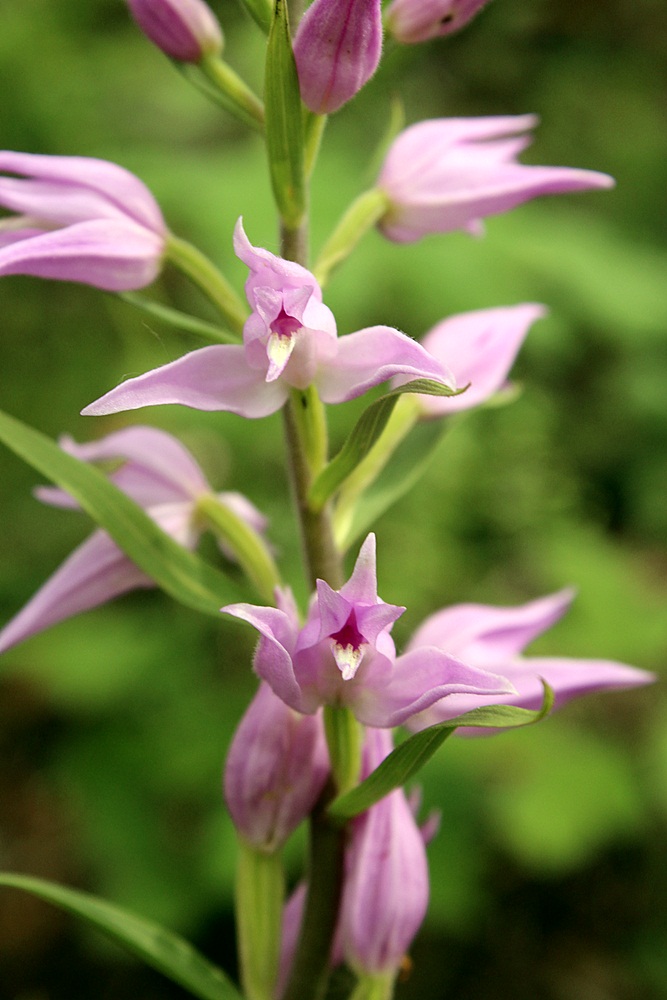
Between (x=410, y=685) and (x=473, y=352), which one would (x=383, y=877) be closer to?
(x=410, y=685)

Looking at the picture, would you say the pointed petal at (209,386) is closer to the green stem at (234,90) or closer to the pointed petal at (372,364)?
the pointed petal at (372,364)

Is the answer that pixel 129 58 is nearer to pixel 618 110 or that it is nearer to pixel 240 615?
pixel 618 110

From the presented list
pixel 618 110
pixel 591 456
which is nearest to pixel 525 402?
pixel 591 456

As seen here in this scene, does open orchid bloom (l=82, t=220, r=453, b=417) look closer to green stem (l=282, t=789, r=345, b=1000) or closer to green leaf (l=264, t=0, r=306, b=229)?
green leaf (l=264, t=0, r=306, b=229)

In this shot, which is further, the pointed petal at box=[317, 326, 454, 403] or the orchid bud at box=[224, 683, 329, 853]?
the orchid bud at box=[224, 683, 329, 853]

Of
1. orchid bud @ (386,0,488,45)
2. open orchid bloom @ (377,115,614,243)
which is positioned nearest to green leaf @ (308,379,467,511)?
open orchid bloom @ (377,115,614,243)
